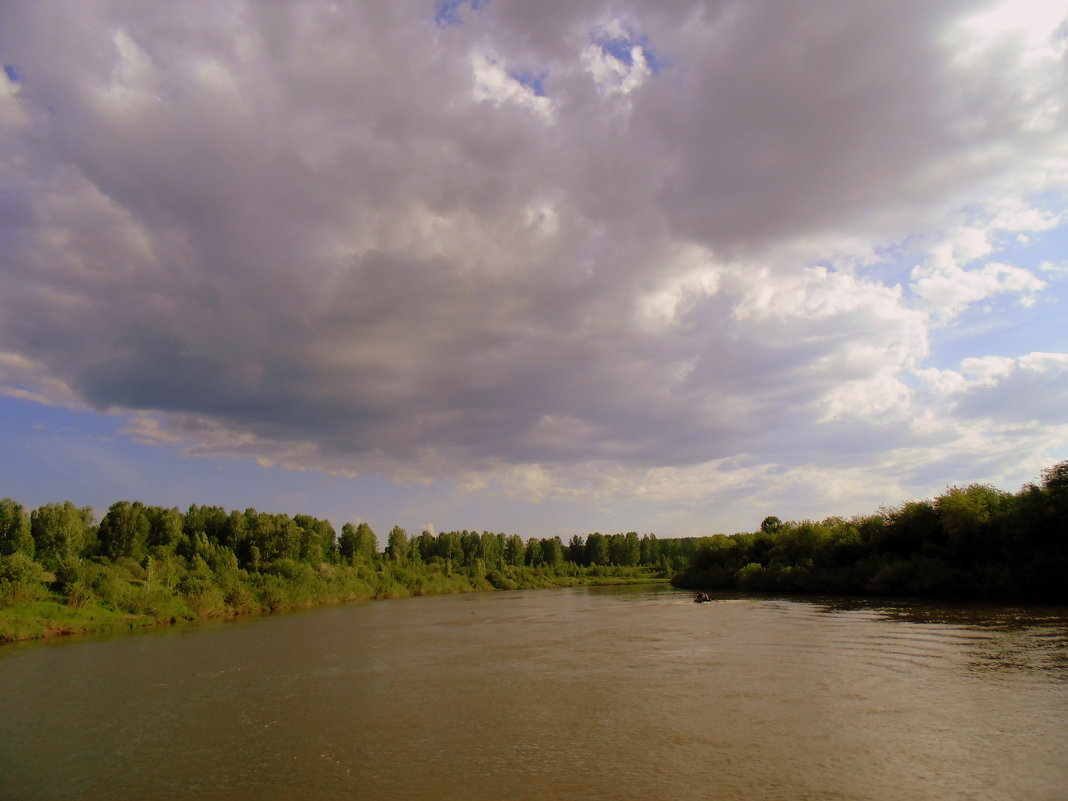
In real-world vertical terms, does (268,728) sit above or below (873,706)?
below

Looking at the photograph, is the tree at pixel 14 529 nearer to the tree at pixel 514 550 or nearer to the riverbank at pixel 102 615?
the riverbank at pixel 102 615

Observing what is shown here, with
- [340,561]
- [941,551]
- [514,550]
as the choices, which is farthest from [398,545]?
[941,551]

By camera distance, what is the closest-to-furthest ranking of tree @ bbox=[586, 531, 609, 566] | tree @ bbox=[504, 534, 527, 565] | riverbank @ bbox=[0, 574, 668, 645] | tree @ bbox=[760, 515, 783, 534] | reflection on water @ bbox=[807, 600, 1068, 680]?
reflection on water @ bbox=[807, 600, 1068, 680], riverbank @ bbox=[0, 574, 668, 645], tree @ bbox=[760, 515, 783, 534], tree @ bbox=[504, 534, 527, 565], tree @ bbox=[586, 531, 609, 566]

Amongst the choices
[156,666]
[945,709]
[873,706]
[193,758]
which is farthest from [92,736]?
[945,709]

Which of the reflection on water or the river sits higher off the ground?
the reflection on water

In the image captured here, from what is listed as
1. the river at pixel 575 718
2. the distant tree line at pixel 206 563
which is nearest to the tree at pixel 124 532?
the distant tree line at pixel 206 563

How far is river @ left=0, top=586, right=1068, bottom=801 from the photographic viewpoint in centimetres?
1441

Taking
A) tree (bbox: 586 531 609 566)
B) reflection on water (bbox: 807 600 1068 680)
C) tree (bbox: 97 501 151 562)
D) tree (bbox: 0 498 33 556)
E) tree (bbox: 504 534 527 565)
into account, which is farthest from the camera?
tree (bbox: 586 531 609 566)

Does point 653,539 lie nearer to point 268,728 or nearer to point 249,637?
point 249,637

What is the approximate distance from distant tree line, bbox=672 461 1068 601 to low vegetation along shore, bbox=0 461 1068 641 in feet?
0.39

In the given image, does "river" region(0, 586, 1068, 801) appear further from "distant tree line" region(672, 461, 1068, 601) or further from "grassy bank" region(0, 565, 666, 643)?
"grassy bank" region(0, 565, 666, 643)

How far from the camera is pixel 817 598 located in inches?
2562

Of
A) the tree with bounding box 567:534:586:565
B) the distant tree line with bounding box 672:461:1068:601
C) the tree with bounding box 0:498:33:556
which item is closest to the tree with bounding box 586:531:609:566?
the tree with bounding box 567:534:586:565

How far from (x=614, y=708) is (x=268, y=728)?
12.0 meters
